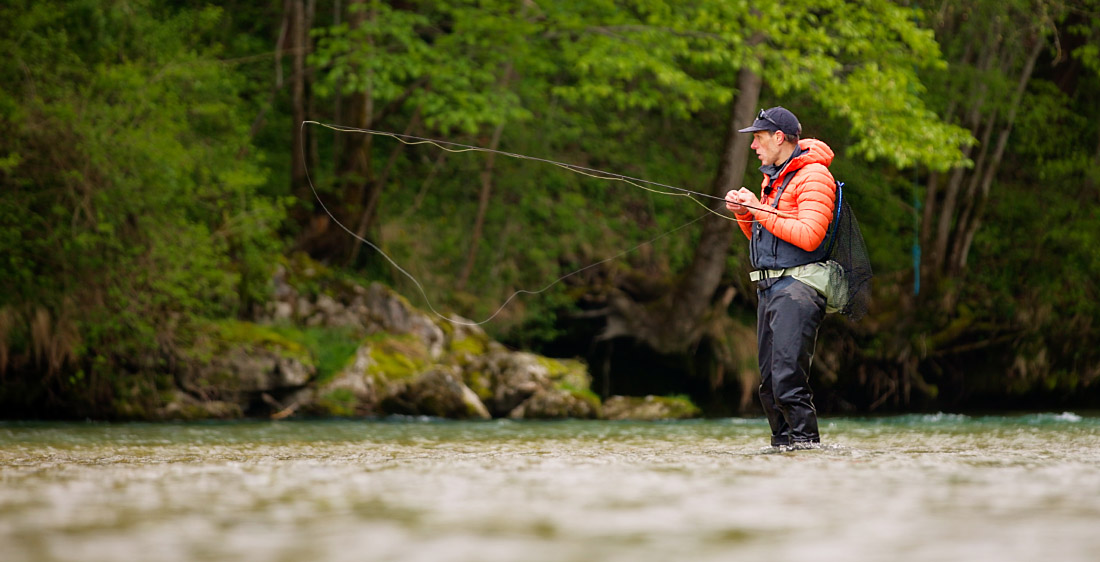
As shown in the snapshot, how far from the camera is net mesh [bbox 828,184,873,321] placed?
636cm

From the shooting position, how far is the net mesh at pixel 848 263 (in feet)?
20.9

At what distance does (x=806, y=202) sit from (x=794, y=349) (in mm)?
761

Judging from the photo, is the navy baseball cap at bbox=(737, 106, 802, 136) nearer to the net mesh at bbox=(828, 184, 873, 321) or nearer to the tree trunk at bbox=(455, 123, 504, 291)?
the net mesh at bbox=(828, 184, 873, 321)

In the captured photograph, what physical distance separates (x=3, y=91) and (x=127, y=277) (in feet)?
7.03

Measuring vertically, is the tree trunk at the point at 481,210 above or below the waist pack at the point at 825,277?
above

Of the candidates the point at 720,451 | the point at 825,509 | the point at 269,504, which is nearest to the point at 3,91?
the point at 720,451

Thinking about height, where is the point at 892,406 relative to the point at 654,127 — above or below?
below

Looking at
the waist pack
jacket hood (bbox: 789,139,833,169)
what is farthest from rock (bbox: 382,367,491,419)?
jacket hood (bbox: 789,139,833,169)

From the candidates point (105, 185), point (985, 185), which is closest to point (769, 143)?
point (105, 185)

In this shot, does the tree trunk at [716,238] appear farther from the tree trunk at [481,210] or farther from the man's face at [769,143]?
the man's face at [769,143]

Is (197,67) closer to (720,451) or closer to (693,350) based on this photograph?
(693,350)

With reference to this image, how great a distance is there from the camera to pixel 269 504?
3650 millimetres

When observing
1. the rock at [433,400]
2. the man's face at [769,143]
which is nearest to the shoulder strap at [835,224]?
the man's face at [769,143]

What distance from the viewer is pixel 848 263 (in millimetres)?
6387
